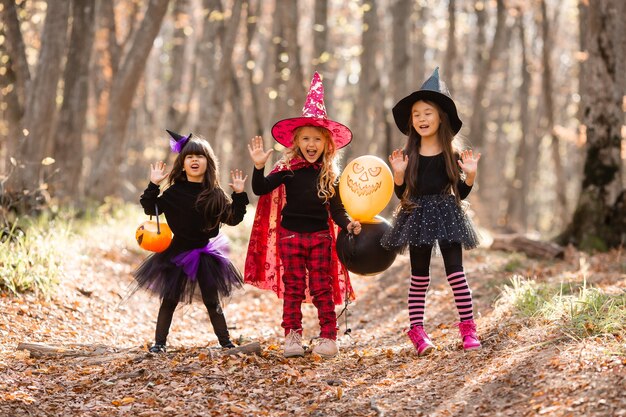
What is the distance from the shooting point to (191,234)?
19.5 ft

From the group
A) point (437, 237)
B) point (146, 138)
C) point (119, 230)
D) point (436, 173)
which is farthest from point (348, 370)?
A: point (146, 138)

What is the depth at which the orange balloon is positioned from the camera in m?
5.76

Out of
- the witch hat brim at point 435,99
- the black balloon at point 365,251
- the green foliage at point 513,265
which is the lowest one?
the green foliage at point 513,265

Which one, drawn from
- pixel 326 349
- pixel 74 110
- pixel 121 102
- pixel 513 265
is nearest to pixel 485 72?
pixel 513 265

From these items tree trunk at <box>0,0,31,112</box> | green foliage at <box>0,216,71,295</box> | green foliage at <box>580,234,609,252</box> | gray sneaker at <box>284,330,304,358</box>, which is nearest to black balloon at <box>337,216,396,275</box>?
gray sneaker at <box>284,330,304,358</box>

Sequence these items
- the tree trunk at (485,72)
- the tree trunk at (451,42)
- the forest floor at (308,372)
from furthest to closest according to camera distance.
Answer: the tree trunk at (451,42) < the tree trunk at (485,72) < the forest floor at (308,372)

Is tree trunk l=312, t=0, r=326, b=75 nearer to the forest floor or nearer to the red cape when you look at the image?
the forest floor

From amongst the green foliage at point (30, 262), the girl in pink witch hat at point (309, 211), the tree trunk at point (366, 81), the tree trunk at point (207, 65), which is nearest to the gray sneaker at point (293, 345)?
the girl in pink witch hat at point (309, 211)

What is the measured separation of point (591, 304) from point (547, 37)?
14.1 metres

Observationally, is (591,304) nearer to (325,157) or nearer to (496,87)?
(325,157)

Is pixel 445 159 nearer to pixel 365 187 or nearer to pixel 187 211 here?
pixel 365 187

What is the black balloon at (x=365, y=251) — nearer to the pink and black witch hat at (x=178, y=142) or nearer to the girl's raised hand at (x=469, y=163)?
the girl's raised hand at (x=469, y=163)

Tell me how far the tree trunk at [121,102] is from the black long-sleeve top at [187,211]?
567 centimetres

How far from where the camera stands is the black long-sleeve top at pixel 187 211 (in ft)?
19.3
